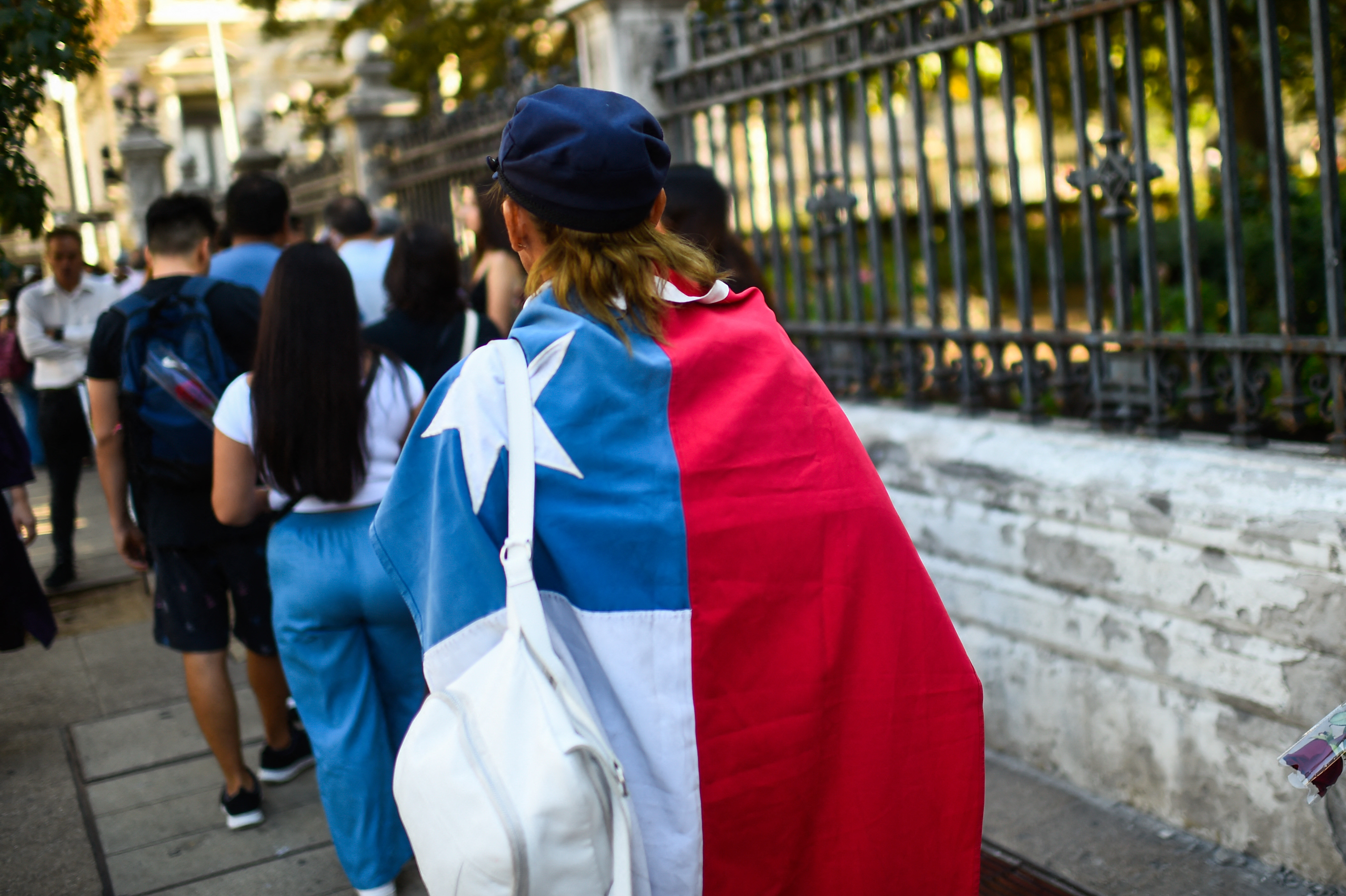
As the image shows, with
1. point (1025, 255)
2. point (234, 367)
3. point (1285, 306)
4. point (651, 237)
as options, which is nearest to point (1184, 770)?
point (1285, 306)

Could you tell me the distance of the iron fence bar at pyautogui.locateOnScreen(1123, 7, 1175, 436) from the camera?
11.6ft

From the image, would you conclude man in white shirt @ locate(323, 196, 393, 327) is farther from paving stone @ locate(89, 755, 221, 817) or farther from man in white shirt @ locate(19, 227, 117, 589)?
paving stone @ locate(89, 755, 221, 817)

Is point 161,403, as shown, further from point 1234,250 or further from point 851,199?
point 1234,250

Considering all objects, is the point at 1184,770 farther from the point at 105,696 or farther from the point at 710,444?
the point at 105,696

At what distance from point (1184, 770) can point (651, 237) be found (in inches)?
92.6

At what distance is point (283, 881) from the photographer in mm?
3670

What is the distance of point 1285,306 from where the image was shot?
10.8 feet

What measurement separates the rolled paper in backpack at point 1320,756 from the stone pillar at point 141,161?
12876 mm

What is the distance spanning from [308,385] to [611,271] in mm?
1645

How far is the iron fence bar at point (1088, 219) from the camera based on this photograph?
12.3 ft

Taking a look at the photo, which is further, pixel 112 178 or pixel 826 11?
pixel 112 178

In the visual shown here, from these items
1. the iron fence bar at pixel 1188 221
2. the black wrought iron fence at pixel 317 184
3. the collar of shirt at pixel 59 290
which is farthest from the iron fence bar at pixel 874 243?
the black wrought iron fence at pixel 317 184

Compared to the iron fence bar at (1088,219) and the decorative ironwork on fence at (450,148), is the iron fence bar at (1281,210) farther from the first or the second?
the decorative ironwork on fence at (450,148)

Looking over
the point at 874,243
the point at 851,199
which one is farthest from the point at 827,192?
the point at 874,243
